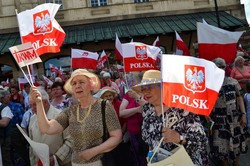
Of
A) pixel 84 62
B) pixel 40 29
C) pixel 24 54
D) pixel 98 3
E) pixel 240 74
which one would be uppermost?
pixel 98 3

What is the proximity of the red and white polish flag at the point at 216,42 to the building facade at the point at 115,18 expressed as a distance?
12240mm

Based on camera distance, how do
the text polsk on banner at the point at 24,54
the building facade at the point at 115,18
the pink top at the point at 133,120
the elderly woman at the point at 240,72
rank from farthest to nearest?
the building facade at the point at 115,18 < the elderly woman at the point at 240,72 < the pink top at the point at 133,120 < the text polsk on banner at the point at 24,54

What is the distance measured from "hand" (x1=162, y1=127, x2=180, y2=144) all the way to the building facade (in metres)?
15.6

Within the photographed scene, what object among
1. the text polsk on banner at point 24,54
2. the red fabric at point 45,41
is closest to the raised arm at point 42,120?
the text polsk on banner at point 24,54

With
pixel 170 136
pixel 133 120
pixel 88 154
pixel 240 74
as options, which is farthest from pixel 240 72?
pixel 88 154

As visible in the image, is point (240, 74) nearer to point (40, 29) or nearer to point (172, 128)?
point (40, 29)

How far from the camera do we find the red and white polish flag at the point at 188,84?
280 centimetres

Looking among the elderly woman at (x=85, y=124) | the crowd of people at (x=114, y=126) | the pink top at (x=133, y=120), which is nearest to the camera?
the crowd of people at (x=114, y=126)

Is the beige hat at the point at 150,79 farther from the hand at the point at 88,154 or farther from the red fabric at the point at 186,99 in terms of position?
the hand at the point at 88,154

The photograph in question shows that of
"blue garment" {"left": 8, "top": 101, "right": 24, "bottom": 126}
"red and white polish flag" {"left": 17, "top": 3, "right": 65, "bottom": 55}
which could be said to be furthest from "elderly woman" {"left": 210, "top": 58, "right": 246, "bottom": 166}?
"blue garment" {"left": 8, "top": 101, "right": 24, "bottom": 126}

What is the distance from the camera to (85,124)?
125 inches

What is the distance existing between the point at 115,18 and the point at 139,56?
13.3 metres

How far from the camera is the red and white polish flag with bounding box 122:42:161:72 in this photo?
22.0ft

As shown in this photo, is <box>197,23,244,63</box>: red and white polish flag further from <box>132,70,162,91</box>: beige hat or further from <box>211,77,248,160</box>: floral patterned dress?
<box>132,70,162,91</box>: beige hat
